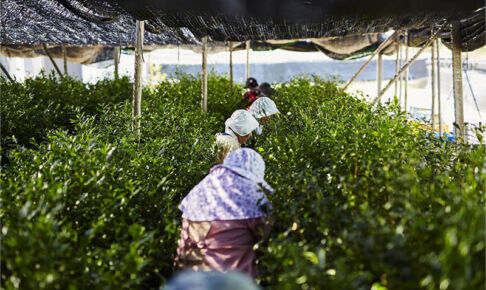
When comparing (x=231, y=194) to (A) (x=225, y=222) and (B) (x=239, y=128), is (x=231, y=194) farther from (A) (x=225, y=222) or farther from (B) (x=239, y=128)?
(B) (x=239, y=128)

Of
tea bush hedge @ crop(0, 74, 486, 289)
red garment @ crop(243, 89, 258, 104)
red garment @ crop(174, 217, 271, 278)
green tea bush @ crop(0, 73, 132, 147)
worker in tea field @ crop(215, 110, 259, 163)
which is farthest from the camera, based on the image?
red garment @ crop(243, 89, 258, 104)

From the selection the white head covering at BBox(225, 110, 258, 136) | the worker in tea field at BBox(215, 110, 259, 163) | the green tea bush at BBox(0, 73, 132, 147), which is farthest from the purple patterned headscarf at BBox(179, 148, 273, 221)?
the white head covering at BBox(225, 110, 258, 136)

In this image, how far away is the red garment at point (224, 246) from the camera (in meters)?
2.31

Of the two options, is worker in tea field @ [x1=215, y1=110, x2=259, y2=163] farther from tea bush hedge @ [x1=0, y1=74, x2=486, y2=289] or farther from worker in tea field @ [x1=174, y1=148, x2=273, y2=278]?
worker in tea field @ [x1=174, y1=148, x2=273, y2=278]

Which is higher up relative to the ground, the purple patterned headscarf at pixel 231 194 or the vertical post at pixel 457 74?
the vertical post at pixel 457 74

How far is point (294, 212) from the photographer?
6.33 feet

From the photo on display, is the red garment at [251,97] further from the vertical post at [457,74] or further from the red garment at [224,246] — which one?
the red garment at [224,246]

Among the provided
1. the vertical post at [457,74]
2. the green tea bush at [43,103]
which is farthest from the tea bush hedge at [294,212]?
the vertical post at [457,74]

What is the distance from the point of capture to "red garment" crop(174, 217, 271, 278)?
7.58 ft

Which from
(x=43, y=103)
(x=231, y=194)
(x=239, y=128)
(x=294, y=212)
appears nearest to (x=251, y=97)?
(x=43, y=103)

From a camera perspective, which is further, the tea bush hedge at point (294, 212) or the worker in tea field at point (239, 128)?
the worker in tea field at point (239, 128)

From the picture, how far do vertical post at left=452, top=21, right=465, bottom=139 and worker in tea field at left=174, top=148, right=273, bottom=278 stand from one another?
2.86 meters

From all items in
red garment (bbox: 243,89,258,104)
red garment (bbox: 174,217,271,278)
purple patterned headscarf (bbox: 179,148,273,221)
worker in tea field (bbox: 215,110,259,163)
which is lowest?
red garment (bbox: 174,217,271,278)

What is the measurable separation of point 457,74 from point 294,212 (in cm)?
346
